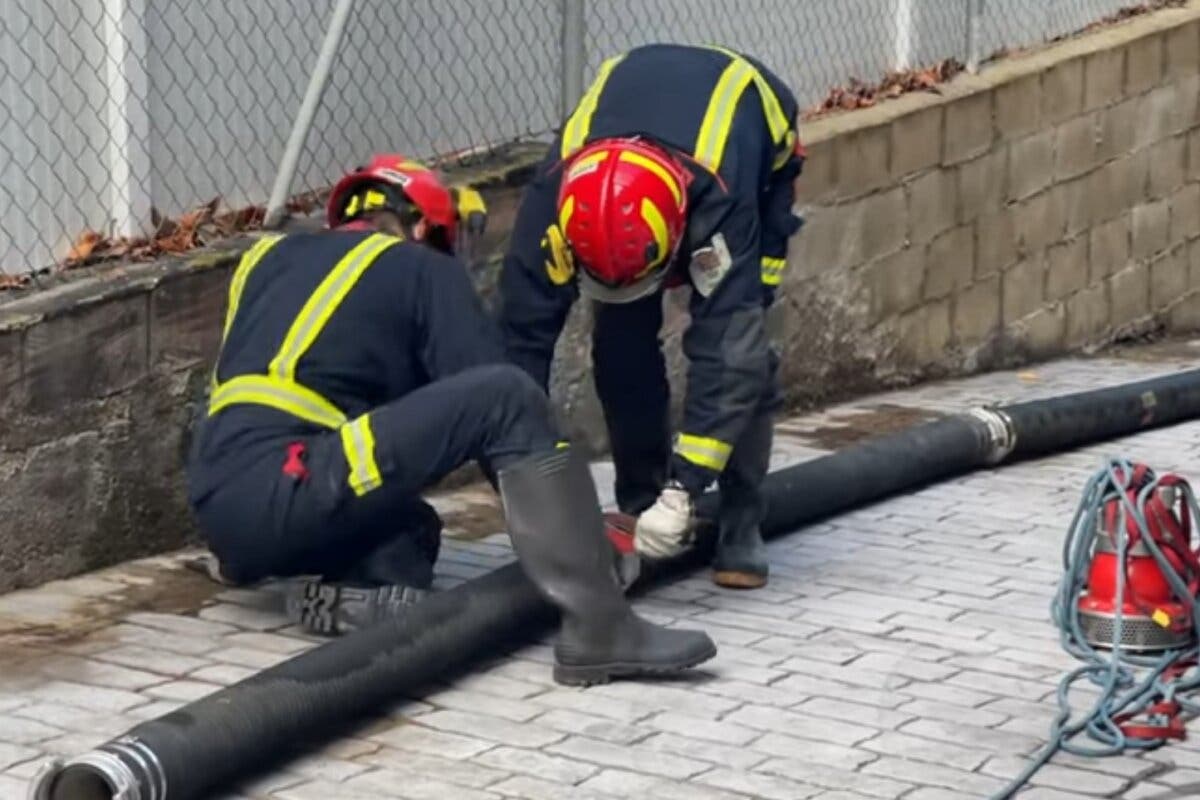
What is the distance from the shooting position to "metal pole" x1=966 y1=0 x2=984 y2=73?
10156 millimetres

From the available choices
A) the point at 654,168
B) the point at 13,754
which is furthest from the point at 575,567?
the point at 13,754

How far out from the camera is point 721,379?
19.6 ft

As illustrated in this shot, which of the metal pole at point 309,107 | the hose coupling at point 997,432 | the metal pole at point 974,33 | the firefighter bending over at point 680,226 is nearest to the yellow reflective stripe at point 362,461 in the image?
the firefighter bending over at point 680,226

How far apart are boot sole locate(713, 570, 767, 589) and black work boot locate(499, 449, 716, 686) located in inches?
35.0

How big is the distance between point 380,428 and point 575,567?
0.54m

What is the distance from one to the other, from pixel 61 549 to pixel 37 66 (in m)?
1.23

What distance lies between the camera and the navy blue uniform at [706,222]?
5941 mm

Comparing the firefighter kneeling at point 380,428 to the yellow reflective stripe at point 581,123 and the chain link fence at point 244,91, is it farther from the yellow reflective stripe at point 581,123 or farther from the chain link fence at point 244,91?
the chain link fence at point 244,91

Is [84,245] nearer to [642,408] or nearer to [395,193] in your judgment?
[395,193]

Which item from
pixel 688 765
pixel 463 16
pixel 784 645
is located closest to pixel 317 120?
pixel 463 16

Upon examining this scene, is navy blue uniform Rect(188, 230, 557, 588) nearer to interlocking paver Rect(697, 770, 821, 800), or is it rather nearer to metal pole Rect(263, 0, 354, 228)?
interlocking paver Rect(697, 770, 821, 800)

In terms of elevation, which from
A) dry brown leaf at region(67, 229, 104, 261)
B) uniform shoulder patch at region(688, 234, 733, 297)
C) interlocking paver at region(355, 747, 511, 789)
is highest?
dry brown leaf at region(67, 229, 104, 261)

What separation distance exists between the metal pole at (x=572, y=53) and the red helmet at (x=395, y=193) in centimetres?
228

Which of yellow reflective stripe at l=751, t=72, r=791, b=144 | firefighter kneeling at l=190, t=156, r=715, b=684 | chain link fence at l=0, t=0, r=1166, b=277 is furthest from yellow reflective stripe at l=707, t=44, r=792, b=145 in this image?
chain link fence at l=0, t=0, r=1166, b=277
